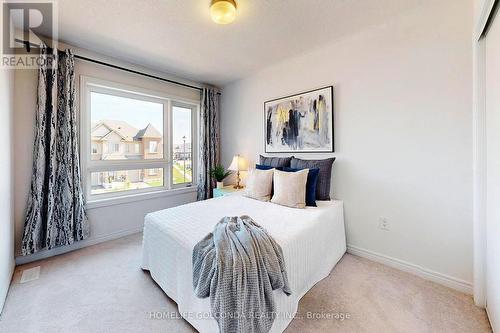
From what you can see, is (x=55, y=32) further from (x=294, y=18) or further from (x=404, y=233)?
(x=404, y=233)

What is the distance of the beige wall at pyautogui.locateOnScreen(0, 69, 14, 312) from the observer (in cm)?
162

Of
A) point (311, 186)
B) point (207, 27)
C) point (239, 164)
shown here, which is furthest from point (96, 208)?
point (311, 186)

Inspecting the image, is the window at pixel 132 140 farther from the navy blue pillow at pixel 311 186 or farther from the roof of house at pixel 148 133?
the navy blue pillow at pixel 311 186

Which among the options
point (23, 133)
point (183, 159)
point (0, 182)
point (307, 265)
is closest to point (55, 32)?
point (23, 133)

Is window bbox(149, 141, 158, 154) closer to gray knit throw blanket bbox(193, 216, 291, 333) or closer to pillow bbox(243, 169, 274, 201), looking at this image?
pillow bbox(243, 169, 274, 201)

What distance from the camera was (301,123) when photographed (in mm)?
2717

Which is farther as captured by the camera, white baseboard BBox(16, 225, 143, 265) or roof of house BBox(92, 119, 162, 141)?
roof of house BBox(92, 119, 162, 141)

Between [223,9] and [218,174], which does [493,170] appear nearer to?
[223,9]

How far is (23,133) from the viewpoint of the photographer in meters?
2.17

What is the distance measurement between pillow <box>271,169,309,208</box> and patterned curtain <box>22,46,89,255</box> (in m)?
2.32

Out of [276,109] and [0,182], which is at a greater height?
[276,109]

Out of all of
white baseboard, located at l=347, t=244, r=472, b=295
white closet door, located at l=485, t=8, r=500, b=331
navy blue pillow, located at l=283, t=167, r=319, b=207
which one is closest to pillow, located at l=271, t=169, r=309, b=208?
navy blue pillow, located at l=283, t=167, r=319, b=207

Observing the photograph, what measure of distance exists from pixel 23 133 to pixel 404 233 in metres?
3.97

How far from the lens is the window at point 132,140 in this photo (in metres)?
2.71
